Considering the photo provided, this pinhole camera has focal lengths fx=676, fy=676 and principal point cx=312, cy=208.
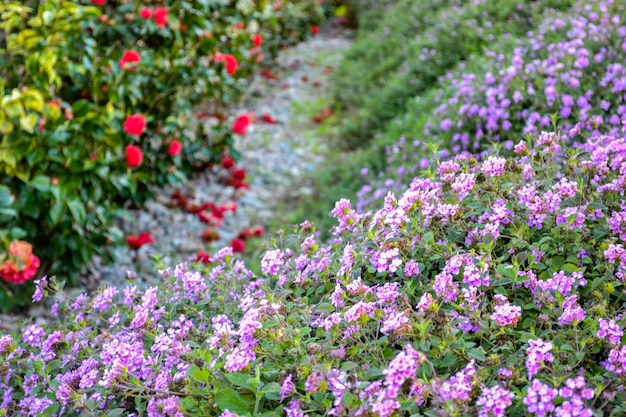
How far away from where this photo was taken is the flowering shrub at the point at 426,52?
5.24m

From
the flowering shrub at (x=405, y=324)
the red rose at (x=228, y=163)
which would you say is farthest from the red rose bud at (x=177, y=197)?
the flowering shrub at (x=405, y=324)

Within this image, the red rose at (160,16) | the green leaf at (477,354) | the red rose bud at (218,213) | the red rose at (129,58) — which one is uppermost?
the red rose at (160,16)

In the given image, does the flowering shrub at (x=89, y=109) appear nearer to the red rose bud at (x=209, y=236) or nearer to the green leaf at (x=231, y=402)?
the red rose bud at (x=209, y=236)

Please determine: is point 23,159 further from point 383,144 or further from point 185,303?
point 383,144

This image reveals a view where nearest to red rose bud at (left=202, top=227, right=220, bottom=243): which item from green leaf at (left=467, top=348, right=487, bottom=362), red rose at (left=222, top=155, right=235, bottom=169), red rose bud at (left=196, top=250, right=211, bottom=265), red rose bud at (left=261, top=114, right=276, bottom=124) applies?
red rose at (left=222, top=155, right=235, bottom=169)

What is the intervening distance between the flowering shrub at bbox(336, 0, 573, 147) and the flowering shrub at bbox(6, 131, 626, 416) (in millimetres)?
3350

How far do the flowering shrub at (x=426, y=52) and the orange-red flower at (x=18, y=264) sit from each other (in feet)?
10.0

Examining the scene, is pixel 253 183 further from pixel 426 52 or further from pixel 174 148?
pixel 426 52

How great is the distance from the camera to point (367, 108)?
→ 5852mm

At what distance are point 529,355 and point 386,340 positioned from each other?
30cm

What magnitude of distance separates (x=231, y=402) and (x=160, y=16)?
122 inches

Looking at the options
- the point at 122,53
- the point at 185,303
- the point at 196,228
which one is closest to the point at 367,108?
the point at 196,228

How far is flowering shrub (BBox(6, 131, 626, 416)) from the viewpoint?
1.36m

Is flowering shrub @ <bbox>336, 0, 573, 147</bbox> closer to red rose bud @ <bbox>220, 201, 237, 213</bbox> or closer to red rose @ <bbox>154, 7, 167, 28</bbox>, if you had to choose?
red rose bud @ <bbox>220, 201, 237, 213</bbox>
